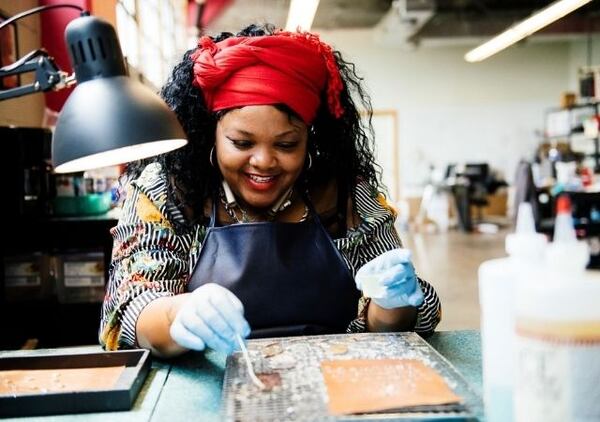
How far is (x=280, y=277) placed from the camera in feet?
4.34

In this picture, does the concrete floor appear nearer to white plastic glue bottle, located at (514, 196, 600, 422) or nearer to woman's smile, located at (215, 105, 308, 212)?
woman's smile, located at (215, 105, 308, 212)

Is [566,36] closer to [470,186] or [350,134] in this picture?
[470,186]

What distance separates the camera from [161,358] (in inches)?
45.0

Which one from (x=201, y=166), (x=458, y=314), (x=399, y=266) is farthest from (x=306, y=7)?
(x=399, y=266)

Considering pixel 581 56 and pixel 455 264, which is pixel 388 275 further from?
pixel 581 56

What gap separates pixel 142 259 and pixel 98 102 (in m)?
0.54

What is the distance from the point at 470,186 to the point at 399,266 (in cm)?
914

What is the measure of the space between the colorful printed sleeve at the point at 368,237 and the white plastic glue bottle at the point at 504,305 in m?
0.58

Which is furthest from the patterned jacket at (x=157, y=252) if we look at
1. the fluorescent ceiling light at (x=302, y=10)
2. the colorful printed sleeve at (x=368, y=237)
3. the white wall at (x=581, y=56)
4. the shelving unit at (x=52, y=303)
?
the white wall at (x=581, y=56)

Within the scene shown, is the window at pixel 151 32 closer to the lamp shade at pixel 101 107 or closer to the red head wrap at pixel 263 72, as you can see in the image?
the red head wrap at pixel 263 72

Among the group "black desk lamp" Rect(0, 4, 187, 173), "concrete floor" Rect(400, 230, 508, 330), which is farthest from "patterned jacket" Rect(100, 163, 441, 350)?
"concrete floor" Rect(400, 230, 508, 330)

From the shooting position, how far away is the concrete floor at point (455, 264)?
14.2 ft

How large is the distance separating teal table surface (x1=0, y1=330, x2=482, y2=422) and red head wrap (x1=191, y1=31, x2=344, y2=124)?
0.55m

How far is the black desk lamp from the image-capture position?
81cm
